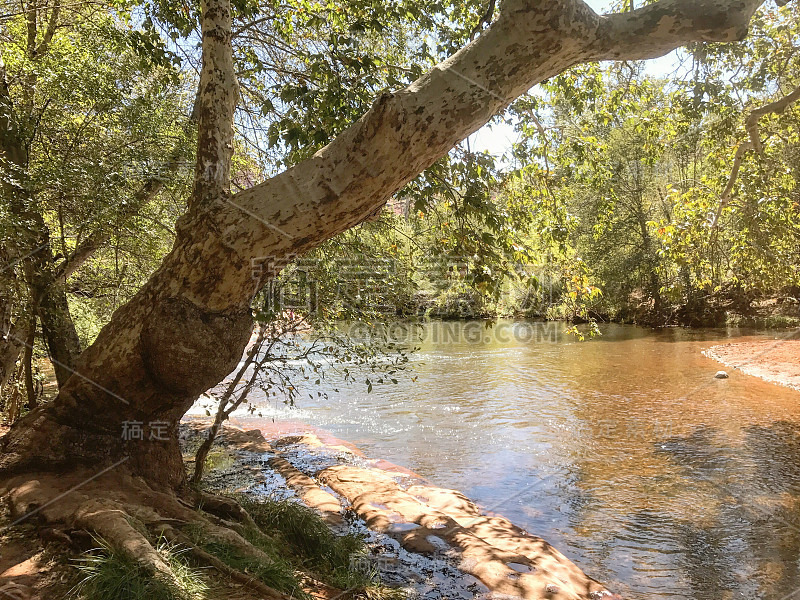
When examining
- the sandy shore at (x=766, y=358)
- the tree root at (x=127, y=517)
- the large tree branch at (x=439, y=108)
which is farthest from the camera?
the sandy shore at (x=766, y=358)

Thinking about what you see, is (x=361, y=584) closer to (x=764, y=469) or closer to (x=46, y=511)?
(x=46, y=511)

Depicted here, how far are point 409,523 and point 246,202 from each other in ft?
12.7

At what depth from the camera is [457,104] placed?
292 centimetres

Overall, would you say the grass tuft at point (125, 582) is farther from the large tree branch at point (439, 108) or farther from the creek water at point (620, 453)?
the creek water at point (620, 453)

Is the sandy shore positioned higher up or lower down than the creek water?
higher up

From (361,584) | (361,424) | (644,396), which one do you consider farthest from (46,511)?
(644,396)

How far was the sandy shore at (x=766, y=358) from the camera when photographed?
40.7 ft

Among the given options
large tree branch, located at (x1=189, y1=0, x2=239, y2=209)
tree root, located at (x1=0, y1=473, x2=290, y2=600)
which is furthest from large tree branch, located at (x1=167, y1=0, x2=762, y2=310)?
tree root, located at (x1=0, y1=473, x2=290, y2=600)

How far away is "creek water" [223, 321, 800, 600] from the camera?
17.0 feet

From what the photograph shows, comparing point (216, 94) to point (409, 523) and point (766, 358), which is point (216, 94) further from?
point (766, 358)

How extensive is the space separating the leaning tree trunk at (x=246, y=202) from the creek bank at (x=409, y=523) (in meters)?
2.36

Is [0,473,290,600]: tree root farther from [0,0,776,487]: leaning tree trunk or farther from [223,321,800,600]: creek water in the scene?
[223,321,800,600]: creek water

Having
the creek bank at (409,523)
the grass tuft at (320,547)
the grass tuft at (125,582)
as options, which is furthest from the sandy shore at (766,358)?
the grass tuft at (125,582)

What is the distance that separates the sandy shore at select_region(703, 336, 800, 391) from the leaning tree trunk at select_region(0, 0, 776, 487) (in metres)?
11.9
